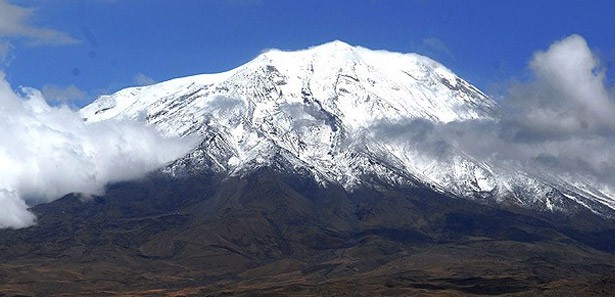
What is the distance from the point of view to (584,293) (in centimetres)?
19875

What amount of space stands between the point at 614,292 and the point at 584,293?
22.8 feet

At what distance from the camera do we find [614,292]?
193 m
